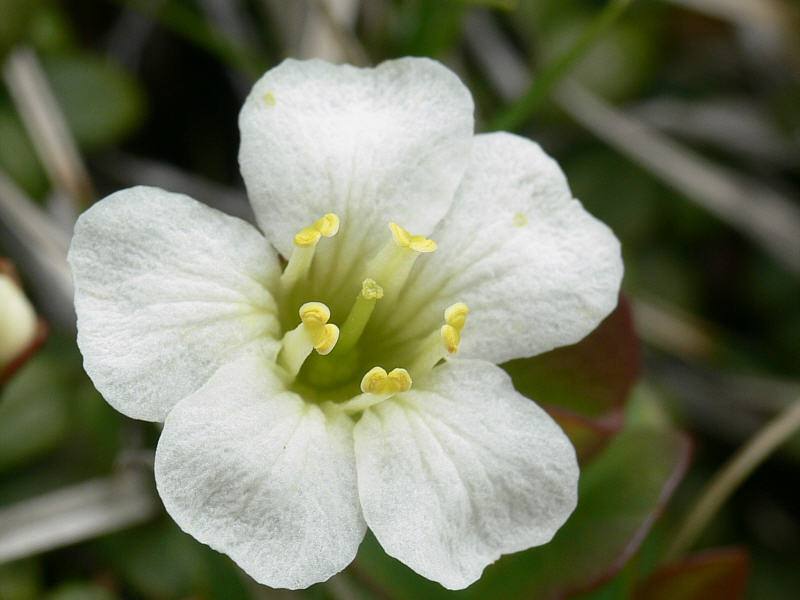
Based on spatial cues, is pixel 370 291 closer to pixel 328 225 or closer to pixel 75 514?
pixel 328 225

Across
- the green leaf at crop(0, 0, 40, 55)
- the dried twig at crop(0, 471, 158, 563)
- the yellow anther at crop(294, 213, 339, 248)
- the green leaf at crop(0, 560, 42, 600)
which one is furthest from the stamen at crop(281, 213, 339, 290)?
the green leaf at crop(0, 0, 40, 55)

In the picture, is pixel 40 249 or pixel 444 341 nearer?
pixel 444 341

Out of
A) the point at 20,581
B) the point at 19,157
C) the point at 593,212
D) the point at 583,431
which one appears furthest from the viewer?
the point at 593,212

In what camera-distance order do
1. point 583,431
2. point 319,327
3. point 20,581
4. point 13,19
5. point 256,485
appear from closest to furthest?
1. point 256,485
2. point 319,327
3. point 583,431
4. point 20,581
5. point 13,19

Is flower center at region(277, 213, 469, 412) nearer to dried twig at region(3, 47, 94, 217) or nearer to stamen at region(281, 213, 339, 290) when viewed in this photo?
stamen at region(281, 213, 339, 290)

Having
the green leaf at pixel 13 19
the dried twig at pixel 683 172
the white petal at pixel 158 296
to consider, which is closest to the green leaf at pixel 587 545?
the white petal at pixel 158 296

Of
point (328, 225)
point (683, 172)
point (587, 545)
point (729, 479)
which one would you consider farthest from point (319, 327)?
point (683, 172)

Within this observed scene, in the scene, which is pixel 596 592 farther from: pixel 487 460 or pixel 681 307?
pixel 681 307
